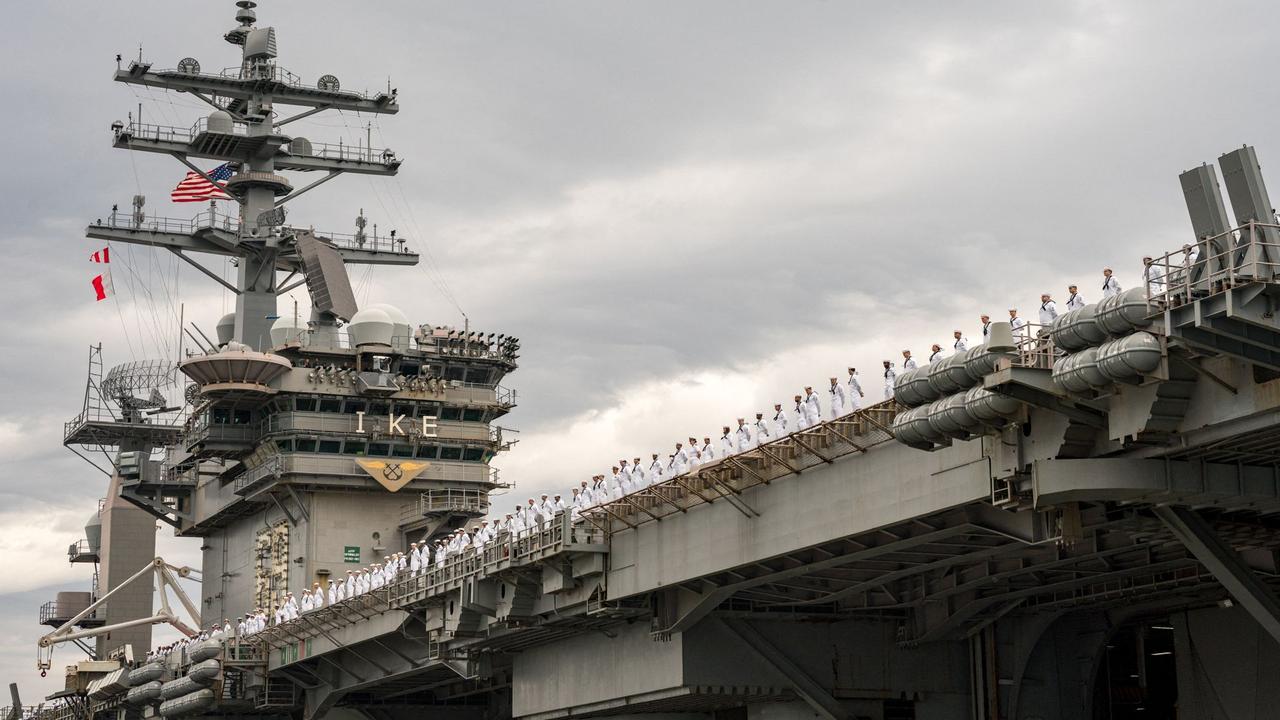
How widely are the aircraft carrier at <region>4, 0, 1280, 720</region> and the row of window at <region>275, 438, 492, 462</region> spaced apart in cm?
10

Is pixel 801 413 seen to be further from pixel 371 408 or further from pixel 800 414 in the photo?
pixel 371 408

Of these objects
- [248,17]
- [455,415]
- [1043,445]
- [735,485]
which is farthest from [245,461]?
[1043,445]

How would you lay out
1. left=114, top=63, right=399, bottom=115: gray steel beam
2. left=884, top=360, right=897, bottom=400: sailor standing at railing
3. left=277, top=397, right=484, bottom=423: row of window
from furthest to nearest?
left=114, top=63, right=399, bottom=115: gray steel beam, left=277, top=397, right=484, bottom=423: row of window, left=884, top=360, right=897, bottom=400: sailor standing at railing

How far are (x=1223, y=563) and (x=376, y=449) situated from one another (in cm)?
3659

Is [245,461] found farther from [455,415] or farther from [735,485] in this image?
[735,485]

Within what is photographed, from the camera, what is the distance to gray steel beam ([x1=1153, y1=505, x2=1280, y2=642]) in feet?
76.2

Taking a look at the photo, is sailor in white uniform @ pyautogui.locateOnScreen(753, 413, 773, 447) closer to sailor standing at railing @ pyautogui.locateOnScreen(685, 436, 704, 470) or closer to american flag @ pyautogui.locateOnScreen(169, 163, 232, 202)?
sailor standing at railing @ pyautogui.locateOnScreen(685, 436, 704, 470)

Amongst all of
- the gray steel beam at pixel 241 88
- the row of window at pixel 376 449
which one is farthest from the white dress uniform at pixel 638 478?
the gray steel beam at pixel 241 88

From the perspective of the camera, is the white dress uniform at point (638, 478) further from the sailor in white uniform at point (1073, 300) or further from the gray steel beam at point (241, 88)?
the gray steel beam at point (241, 88)

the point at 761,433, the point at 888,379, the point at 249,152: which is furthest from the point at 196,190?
the point at 888,379

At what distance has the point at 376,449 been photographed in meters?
55.7

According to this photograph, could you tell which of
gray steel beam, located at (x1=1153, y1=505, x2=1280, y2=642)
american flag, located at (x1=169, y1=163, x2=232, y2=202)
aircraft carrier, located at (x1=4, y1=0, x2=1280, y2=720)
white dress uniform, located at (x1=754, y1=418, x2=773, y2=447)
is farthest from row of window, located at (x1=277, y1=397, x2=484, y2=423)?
gray steel beam, located at (x1=1153, y1=505, x2=1280, y2=642)

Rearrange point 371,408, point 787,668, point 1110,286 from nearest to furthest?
point 1110,286, point 787,668, point 371,408

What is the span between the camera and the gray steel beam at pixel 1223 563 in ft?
76.2
